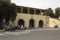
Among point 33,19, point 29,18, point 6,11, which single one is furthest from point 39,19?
point 6,11

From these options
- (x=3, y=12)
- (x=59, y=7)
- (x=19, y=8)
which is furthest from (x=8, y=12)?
(x=59, y=7)

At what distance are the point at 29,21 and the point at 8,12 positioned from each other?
20.4 m

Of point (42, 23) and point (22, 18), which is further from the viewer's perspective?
point (42, 23)

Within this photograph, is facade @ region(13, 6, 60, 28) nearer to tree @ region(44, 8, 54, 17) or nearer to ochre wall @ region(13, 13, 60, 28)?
ochre wall @ region(13, 13, 60, 28)

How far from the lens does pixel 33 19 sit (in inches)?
2800

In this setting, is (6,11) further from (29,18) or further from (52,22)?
(52,22)

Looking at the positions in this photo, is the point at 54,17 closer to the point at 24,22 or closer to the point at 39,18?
the point at 39,18

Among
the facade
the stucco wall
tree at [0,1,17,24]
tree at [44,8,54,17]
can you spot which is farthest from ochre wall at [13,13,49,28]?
tree at [0,1,17,24]

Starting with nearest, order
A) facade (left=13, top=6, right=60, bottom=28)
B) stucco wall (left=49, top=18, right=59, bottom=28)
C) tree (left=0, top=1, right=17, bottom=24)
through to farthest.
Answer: tree (left=0, top=1, right=17, bottom=24) < facade (left=13, top=6, right=60, bottom=28) < stucco wall (left=49, top=18, right=59, bottom=28)

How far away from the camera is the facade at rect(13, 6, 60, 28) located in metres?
68.0

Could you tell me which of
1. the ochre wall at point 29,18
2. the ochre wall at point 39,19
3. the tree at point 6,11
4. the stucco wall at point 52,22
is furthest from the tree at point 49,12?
the tree at point 6,11

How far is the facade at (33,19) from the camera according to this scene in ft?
223

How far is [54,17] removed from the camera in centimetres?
7981

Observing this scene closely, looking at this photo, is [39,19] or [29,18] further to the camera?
[39,19]
